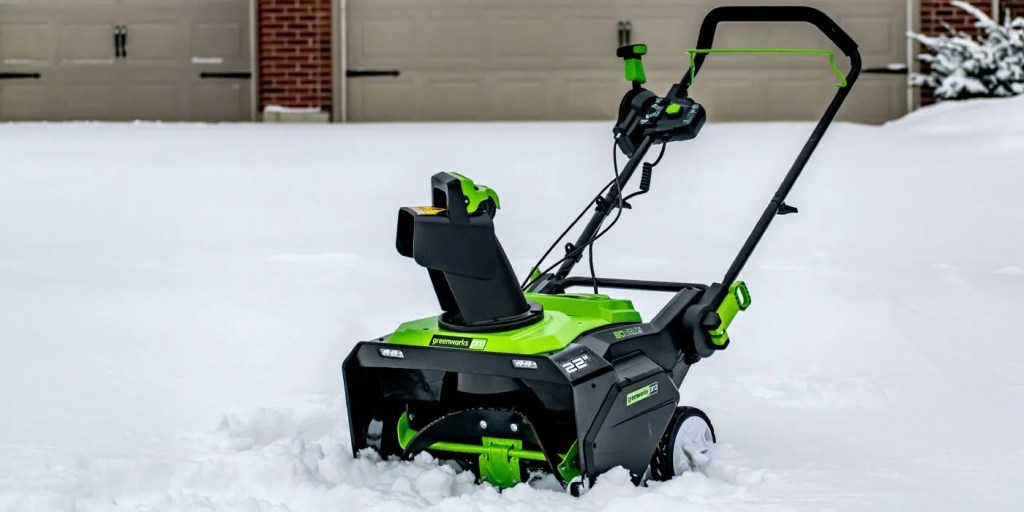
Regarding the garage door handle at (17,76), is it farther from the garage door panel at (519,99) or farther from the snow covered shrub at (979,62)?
the snow covered shrub at (979,62)

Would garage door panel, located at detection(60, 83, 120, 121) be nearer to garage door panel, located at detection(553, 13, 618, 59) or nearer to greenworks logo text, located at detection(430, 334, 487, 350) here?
garage door panel, located at detection(553, 13, 618, 59)

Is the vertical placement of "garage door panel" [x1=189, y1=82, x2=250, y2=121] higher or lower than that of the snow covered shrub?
lower

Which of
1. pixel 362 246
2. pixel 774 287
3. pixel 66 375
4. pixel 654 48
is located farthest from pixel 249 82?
pixel 66 375

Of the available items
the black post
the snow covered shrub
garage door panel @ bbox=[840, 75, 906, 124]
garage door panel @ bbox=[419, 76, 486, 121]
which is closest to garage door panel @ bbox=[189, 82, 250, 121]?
garage door panel @ bbox=[419, 76, 486, 121]

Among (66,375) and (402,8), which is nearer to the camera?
(66,375)

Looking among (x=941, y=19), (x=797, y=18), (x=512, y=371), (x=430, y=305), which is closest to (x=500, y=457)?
(x=512, y=371)

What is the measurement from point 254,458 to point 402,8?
10.2 meters

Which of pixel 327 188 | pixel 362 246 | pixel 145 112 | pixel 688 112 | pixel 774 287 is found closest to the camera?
pixel 688 112

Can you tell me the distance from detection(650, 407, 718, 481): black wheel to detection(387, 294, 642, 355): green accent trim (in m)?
0.31

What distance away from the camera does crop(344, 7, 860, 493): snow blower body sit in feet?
10.8

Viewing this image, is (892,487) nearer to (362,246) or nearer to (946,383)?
(946,383)

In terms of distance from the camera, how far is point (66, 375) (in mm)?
4582

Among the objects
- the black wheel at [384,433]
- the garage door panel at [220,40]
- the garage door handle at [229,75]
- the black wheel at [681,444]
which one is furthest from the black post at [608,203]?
the garage door panel at [220,40]

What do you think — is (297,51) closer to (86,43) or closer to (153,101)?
(153,101)
